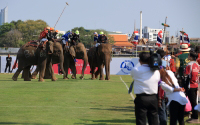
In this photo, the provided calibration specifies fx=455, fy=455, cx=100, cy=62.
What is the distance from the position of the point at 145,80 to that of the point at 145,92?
0.25 meters

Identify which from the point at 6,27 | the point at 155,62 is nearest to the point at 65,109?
the point at 155,62

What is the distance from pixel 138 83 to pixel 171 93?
1.05 meters

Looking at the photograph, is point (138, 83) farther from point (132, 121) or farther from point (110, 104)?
point (110, 104)

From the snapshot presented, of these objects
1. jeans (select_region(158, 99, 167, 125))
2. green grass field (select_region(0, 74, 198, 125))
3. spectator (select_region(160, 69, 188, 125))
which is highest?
spectator (select_region(160, 69, 188, 125))

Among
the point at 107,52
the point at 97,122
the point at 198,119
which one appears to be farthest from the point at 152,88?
the point at 107,52

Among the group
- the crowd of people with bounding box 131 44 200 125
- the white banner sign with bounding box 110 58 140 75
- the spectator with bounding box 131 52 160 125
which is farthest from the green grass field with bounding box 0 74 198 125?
the white banner sign with bounding box 110 58 140 75

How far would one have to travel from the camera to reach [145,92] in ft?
31.2

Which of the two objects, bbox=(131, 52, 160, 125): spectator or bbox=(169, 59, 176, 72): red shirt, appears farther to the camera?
bbox=(169, 59, 176, 72): red shirt

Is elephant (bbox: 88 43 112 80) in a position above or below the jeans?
above

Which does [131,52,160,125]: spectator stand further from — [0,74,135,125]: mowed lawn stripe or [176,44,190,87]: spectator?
[176,44,190,87]: spectator

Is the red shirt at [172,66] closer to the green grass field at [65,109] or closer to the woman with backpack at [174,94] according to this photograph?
the green grass field at [65,109]

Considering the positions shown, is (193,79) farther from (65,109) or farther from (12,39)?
(12,39)

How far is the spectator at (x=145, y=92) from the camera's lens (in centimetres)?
949

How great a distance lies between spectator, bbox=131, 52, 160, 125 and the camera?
374 inches
